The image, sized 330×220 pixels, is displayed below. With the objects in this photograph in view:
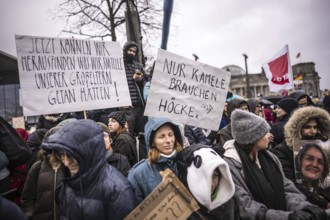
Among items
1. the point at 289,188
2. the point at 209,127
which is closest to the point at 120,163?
the point at 209,127

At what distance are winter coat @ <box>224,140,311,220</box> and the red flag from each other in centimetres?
615

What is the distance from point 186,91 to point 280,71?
6207 mm

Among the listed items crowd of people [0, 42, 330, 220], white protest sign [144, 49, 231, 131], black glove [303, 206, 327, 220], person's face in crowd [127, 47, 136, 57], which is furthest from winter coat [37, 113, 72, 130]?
black glove [303, 206, 327, 220]

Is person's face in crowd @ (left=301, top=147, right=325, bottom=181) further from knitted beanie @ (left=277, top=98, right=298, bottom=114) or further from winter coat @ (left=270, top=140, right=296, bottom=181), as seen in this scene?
knitted beanie @ (left=277, top=98, right=298, bottom=114)

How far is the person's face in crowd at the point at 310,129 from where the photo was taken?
286cm

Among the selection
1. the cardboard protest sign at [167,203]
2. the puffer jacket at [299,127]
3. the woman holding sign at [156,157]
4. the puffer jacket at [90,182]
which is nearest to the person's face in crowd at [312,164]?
the puffer jacket at [299,127]

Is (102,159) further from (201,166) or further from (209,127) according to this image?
(209,127)

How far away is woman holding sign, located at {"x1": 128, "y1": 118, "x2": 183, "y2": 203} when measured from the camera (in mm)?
2014

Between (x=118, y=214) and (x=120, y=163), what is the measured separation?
3.11ft

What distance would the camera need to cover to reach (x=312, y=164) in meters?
2.17

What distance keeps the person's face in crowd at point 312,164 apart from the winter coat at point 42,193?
2384 millimetres

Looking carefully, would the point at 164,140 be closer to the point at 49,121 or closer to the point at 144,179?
the point at 144,179

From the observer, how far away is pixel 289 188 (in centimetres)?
221

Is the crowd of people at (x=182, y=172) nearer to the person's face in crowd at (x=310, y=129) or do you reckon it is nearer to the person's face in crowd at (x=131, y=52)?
the person's face in crowd at (x=310, y=129)
